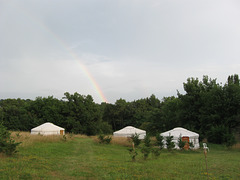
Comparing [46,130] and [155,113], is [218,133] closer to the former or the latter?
[155,113]

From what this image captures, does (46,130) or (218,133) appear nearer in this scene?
(218,133)

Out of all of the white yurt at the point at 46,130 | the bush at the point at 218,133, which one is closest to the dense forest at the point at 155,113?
the bush at the point at 218,133

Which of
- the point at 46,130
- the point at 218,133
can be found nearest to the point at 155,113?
the point at 218,133

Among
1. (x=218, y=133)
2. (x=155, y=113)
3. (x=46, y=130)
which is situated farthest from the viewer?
(x=155, y=113)

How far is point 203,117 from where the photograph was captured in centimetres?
2680

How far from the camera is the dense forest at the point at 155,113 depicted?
25469mm

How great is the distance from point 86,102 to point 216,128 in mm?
22262

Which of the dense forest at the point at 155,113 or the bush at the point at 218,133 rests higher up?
the dense forest at the point at 155,113

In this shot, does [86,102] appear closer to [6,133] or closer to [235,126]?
[235,126]

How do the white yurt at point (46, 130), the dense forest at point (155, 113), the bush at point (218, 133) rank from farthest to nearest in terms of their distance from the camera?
the white yurt at point (46, 130)
the dense forest at point (155, 113)
the bush at point (218, 133)

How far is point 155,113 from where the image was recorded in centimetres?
3531

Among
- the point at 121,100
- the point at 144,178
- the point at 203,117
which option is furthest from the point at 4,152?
the point at 121,100

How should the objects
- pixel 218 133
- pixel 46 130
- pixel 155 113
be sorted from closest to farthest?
1. pixel 218 133
2. pixel 46 130
3. pixel 155 113

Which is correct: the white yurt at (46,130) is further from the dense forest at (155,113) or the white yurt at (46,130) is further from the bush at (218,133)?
the bush at (218,133)
